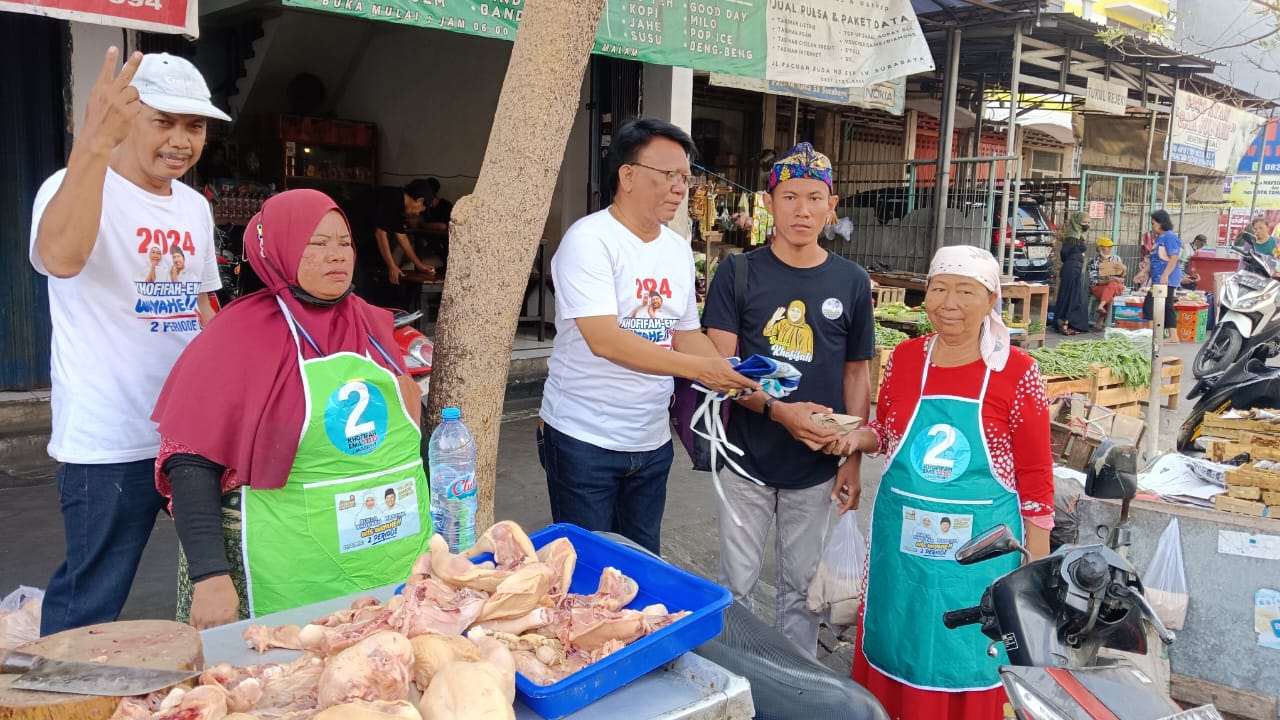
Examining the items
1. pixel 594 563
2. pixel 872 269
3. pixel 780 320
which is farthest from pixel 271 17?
pixel 594 563

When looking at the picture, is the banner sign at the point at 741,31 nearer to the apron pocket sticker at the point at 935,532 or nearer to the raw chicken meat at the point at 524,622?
the apron pocket sticker at the point at 935,532

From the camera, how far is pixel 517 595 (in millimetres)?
1766

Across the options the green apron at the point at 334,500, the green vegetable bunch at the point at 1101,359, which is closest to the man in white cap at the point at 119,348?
the green apron at the point at 334,500

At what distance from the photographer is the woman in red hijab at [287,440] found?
83.8 inches

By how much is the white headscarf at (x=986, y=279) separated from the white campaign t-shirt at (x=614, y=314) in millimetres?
978

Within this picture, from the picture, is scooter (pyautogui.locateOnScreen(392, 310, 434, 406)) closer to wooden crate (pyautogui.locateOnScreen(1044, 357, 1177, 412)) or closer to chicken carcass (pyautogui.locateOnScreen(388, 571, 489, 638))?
chicken carcass (pyautogui.locateOnScreen(388, 571, 489, 638))

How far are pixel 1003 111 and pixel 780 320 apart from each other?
56.2ft

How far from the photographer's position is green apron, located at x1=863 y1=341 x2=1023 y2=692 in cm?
284

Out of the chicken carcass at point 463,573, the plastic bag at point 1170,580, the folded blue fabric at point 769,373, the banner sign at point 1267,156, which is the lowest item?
the plastic bag at point 1170,580

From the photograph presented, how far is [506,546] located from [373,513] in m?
0.54

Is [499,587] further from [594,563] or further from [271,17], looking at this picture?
[271,17]

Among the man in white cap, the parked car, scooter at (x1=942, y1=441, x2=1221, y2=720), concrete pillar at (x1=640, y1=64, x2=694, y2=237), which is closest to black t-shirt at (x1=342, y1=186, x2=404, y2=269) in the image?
concrete pillar at (x1=640, y1=64, x2=694, y2=237)

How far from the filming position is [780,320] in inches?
128

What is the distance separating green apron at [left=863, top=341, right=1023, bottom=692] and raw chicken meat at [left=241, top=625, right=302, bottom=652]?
78.5 inches
